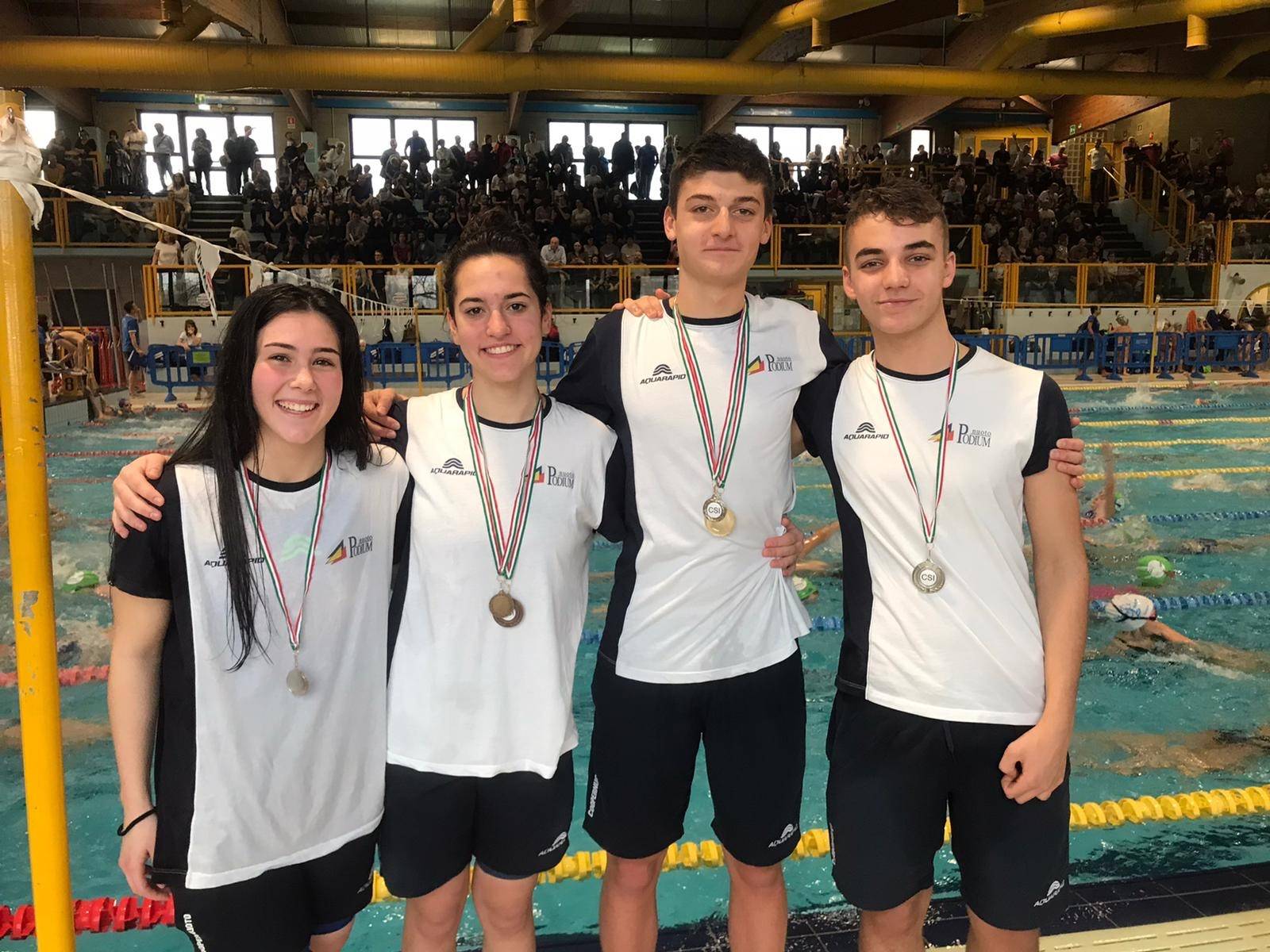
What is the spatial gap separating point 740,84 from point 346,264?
22.4 ft

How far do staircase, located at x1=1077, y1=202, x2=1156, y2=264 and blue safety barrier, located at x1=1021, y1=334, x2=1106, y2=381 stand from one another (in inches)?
242

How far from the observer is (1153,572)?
575cm

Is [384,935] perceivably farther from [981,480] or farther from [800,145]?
[800,145]

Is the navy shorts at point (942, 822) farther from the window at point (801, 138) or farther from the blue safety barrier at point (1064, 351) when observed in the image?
the window at point (801, 138)

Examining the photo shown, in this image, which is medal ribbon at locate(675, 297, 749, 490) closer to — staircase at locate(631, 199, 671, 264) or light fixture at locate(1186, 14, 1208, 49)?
light fixture at locate(1186, 14, 1208, 49)

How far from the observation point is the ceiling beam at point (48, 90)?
49.9ft

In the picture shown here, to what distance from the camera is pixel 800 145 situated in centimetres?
2445

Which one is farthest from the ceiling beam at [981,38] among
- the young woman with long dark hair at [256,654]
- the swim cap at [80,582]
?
the young woman with long dark hair at [256,654]

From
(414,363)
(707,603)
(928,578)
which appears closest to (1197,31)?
(414,363)

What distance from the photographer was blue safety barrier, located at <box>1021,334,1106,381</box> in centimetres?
1505

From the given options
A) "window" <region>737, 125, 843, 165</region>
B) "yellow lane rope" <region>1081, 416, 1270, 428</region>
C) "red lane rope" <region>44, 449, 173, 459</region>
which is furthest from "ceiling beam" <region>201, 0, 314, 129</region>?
"yellow lane rope" <region>1081, 416, 1270, 428</region>

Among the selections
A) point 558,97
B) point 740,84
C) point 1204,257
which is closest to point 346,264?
point 740,84

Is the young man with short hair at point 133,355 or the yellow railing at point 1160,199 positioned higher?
the yellow railing at point 1160,199

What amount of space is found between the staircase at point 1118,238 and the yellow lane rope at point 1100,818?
19622 millimetres
